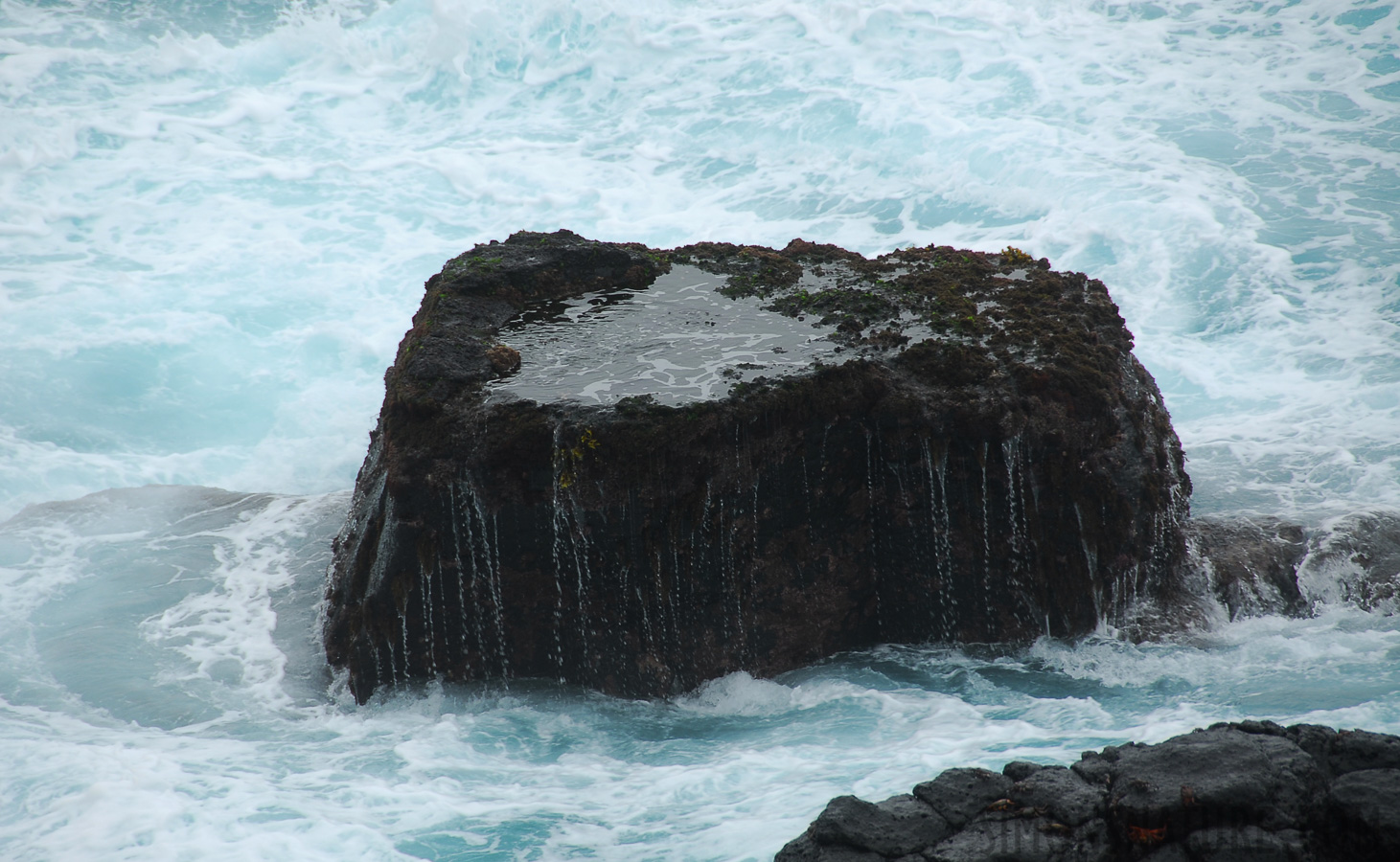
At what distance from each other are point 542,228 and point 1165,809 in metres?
16.6

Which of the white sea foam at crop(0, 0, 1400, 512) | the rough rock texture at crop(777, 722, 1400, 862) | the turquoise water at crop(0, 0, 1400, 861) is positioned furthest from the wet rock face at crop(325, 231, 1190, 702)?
the white sea foam at crop(0, 0, 1400, 512)

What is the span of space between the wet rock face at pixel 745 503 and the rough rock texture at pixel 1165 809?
3.05 m

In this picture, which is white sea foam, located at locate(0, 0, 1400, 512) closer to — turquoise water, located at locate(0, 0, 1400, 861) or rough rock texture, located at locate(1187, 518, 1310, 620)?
turquoise water, located at locate(0, 0, 1400, 861)

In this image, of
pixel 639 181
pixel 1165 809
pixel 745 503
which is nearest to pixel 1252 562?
pixel 745 503

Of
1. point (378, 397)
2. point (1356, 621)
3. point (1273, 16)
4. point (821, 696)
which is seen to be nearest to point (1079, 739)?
point (821, 696)

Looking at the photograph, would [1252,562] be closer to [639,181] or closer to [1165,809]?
[1165,809]

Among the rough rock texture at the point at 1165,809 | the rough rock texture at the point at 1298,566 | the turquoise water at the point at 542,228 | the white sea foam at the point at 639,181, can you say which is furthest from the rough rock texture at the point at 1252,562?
the rough rock texture at the point at 1165,809

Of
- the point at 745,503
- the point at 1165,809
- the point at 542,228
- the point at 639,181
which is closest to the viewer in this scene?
the point at 1165,809

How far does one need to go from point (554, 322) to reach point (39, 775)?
215 inches

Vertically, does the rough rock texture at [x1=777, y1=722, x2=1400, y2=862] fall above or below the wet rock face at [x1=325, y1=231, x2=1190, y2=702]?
below

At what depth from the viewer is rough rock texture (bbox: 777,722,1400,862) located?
4484mm

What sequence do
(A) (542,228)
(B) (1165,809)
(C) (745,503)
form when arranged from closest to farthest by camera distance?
1. (B) (1165,809)
2. (C) (745,503)
3. (A) (542,228)

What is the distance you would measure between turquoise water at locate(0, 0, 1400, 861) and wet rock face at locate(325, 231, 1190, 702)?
43cm

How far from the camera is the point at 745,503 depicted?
794 cm
